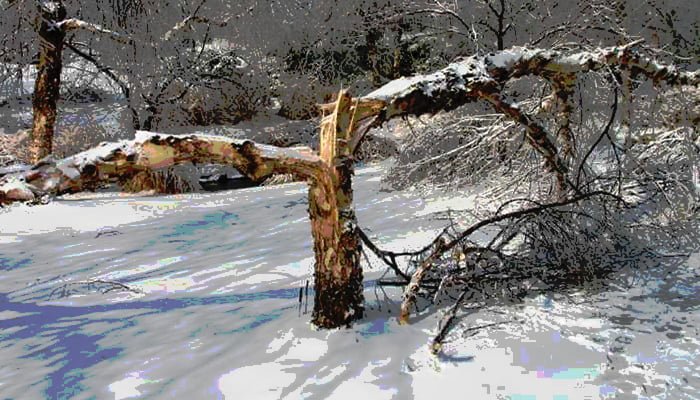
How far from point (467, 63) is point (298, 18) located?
27.0 ft

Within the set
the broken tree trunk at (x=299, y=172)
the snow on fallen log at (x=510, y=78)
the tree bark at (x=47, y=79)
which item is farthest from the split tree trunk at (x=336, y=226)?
the tree bark at (x=47, y=79)

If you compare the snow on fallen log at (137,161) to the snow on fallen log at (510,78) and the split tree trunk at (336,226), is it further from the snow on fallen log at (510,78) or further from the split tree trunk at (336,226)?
the snow on fallen log at (510,78)

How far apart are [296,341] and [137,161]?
1.28m

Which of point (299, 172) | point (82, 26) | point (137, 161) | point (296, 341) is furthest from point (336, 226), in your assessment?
point (82, 26)

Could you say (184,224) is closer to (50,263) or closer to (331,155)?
(50,263)

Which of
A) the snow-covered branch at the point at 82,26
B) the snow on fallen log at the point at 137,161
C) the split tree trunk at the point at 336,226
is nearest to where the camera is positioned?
the snow on fallen log at the point at 137,161

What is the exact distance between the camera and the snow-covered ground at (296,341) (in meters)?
2.72

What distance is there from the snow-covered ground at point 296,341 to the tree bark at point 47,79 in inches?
163

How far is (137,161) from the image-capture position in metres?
Result: 3.01

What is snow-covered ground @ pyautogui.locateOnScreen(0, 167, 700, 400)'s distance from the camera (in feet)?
8.93

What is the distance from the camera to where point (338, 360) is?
2.96 meters

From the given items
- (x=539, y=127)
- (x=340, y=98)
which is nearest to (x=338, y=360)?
(x=340, y=98)

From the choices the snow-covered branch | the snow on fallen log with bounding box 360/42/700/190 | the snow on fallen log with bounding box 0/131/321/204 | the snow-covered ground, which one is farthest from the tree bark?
the snow on fallen log with bounding box 360/42/700/190

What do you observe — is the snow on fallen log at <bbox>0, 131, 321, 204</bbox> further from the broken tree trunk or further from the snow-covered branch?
the snow-covered branch
